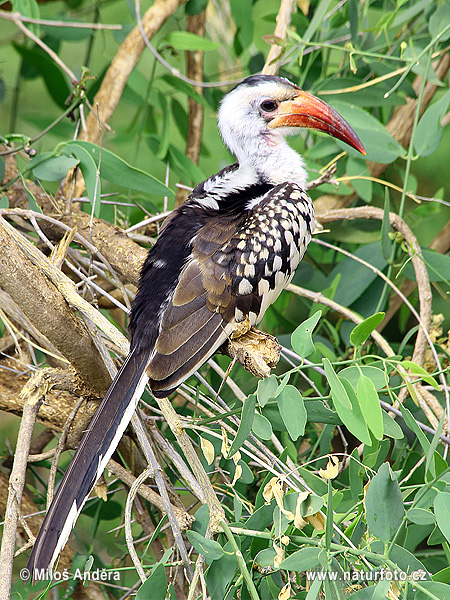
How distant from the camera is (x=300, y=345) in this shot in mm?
1164

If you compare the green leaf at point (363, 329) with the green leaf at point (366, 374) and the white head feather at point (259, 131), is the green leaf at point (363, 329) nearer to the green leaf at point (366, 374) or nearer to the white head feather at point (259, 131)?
the green leaf at point (366, 374)

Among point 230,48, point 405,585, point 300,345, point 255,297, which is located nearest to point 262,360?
point 300,345

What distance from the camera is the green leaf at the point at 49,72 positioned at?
2.48 m

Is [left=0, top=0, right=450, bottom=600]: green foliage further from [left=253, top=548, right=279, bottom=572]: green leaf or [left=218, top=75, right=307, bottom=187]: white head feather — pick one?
[left=218, top=75, right=307, bottom=187]: white head feather

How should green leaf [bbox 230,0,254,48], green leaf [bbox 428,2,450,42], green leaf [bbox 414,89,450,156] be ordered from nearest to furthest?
green leaf [bbox 414,89,450,156] < green leaf [bbox 428,2,450,42] < green leaf [bbox 230,0,254,48]

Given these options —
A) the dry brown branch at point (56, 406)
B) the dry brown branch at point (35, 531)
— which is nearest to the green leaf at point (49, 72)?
the dry brown branch at point (56, 406)

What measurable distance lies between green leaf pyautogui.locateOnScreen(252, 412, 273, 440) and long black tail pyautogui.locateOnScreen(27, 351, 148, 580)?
33 centimetres

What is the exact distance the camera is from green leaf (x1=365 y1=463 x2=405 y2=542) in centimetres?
100

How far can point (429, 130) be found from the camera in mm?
1815

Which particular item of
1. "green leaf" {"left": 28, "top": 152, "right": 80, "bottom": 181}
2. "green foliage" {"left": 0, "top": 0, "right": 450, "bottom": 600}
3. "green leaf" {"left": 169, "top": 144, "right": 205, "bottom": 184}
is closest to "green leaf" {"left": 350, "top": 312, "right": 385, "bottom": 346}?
"green foliage" {"left": 0, "top": 0, "right": 450, "bottom": 600}

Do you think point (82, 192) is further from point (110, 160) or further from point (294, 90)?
point (294, 90)

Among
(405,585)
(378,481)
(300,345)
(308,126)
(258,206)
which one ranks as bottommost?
(405,585)

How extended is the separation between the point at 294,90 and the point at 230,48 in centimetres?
106

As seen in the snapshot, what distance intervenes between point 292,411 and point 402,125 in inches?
62.0
